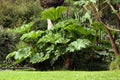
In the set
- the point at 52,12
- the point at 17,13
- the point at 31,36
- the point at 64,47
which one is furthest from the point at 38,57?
the point at 17,13

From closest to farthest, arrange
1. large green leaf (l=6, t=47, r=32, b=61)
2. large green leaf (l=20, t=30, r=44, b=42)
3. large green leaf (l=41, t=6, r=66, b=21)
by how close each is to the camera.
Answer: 1. large green leaf (l=6, t=47, r=32, b=61)
2. large green leaf (l=20, t=30, r=44, b=42)
3. large green leaf (l=41, t=6, r=66, b=21)

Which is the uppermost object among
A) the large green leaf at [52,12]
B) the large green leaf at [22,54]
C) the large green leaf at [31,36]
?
the large green leaf at [52,12]

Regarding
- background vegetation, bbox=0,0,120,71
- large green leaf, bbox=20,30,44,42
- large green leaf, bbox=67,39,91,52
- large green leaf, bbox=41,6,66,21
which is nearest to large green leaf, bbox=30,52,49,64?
background vegetation, bbox=0,0,120,71

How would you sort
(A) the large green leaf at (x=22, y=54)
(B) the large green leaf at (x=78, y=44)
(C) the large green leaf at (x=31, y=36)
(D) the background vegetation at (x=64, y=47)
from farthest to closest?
(C) the large green leaf at (x=31, y=36)
(A) the large green leaf at (x=22, y=54)
(D) the background vegetation at (x=64, y=47)
(B) the large green leaf at (x=78, y=44)

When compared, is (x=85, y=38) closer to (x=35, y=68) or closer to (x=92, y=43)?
(x=92, y=43)

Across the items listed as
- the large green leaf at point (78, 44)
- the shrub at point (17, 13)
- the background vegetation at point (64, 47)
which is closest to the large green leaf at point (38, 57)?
the background vegetation at point (64, 47)

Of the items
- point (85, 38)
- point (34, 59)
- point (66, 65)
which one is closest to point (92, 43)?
point (85, 38)

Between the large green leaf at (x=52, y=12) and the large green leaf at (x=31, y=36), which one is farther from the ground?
the large green leaf at (x=52, y=12)

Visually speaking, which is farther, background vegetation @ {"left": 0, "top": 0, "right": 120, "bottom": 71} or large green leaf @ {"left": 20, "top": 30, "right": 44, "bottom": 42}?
large green leaf @ {"left": 20, "top": 30, "right": 44, "bottom": 42}

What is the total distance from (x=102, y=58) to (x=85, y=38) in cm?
131

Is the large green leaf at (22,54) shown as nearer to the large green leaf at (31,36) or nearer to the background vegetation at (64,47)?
the background vegetation at (64,47)

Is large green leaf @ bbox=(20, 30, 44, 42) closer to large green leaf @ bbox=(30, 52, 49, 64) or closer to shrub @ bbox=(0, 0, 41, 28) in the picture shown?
large green leaf @ bbox=(30, 52, 49, 64)

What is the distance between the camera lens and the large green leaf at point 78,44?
13.6 m

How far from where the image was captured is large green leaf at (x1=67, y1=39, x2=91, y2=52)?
44.7 feet
